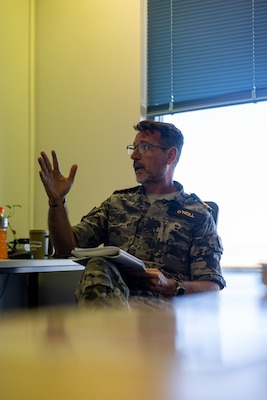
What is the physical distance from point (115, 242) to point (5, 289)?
1.15 metres

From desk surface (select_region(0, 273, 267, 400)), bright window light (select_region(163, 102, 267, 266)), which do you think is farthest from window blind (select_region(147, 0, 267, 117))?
desk surface (select_region(0, 273, 267, 400))

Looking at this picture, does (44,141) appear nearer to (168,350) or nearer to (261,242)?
(261,242)

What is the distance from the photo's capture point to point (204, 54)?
2613 millimetres

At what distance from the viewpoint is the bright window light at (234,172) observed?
2.49 m

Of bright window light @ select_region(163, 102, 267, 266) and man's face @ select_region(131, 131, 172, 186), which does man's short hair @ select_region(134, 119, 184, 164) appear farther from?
bright window light @ select_region(163, 102, 267, 266)

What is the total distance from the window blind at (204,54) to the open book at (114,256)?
147 centimetres

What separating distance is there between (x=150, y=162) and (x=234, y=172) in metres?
0.81

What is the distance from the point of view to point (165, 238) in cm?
172

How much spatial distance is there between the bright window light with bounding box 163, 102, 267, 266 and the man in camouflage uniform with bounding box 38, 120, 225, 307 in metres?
0.68

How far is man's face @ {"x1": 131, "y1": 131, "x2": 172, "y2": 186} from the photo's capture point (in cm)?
188

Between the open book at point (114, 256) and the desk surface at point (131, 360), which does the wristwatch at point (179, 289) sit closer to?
the open book at point (114, 256)

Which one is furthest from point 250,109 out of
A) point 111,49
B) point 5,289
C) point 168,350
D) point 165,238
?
point 168,350

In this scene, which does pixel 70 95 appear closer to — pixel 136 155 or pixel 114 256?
pixel 136 155

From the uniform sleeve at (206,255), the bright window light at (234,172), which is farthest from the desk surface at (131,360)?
the bright window light at (234,172)
